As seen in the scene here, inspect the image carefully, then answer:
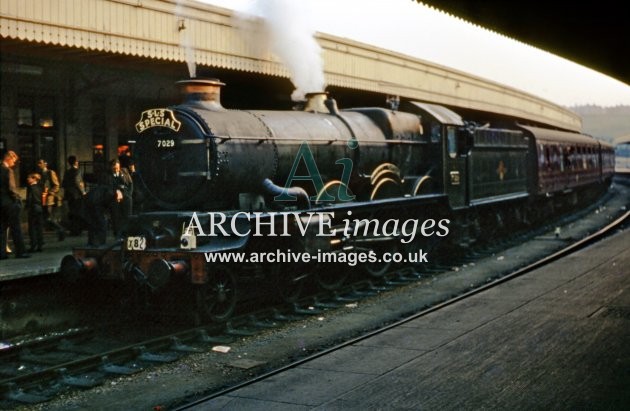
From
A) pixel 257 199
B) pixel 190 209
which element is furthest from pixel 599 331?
pixel 190 209

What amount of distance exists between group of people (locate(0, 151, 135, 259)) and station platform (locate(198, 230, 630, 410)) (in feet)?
13.3

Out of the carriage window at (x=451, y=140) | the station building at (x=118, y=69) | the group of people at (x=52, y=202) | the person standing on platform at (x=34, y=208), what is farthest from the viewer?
the carriage window at (x=451, y=140)

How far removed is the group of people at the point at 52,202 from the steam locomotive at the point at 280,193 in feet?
3.12

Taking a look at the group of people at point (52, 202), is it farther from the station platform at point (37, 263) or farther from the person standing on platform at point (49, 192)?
the station platform at point (37, 263)

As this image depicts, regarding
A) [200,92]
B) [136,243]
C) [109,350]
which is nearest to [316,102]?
[200,92]

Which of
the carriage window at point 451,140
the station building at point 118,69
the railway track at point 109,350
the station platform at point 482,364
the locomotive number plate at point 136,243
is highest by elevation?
the station building at point 118,69

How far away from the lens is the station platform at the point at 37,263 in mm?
Answer: 9245

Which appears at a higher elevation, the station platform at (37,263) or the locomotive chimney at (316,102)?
the locomotive chimney at (316,102)

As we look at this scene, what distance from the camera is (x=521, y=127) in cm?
2062

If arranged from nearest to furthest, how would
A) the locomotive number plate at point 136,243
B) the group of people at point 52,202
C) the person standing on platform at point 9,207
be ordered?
the locomotive number plate at point 136,243
the group of people at point 52,202
the person standing on platform at point 9,207

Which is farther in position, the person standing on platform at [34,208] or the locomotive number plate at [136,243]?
the person standing on platform at [34,208]

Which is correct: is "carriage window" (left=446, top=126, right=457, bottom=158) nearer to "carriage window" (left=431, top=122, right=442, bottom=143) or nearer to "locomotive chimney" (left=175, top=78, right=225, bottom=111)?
"carriage window" (left=431, top=122, right=442, bottom=143)

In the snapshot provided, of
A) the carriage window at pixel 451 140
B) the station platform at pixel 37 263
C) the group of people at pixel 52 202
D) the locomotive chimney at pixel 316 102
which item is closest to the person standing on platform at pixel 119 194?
the group of people at pixel 52 202

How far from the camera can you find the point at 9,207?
10477mm
